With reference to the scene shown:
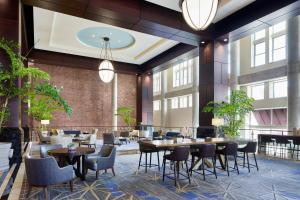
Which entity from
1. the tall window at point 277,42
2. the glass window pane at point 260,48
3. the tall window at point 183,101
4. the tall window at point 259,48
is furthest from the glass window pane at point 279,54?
the tall window at point 183,101

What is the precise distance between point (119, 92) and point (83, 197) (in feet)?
33.9

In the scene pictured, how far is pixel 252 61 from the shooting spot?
14.4 m

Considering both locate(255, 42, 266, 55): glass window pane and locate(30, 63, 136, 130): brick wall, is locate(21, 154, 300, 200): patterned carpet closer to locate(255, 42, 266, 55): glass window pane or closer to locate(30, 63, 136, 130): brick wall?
locate(30, 63, 136, 130): brick wall

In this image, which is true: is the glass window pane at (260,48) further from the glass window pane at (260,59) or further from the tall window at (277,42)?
the tall window at (277,42)

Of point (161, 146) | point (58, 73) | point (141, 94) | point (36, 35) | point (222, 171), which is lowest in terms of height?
point (222, 171)

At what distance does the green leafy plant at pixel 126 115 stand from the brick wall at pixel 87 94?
1.58 feet

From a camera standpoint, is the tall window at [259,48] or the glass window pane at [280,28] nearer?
the glass window pane at [280,28]

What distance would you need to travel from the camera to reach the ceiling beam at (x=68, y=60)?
34.9ft

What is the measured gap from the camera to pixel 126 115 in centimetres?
1322

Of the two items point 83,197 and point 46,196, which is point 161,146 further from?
point 46,196

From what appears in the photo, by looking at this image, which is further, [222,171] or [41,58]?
[41,58]

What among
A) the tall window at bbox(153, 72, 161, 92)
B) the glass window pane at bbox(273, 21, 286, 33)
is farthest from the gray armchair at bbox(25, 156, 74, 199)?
the tall window at bbox(153, 72, 161, 92)

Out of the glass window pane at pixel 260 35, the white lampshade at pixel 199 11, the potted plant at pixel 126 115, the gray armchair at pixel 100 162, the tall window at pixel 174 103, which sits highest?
the glass window pane at pixel 260 35

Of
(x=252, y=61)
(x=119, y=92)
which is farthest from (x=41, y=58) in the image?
(x=252, y=61)
